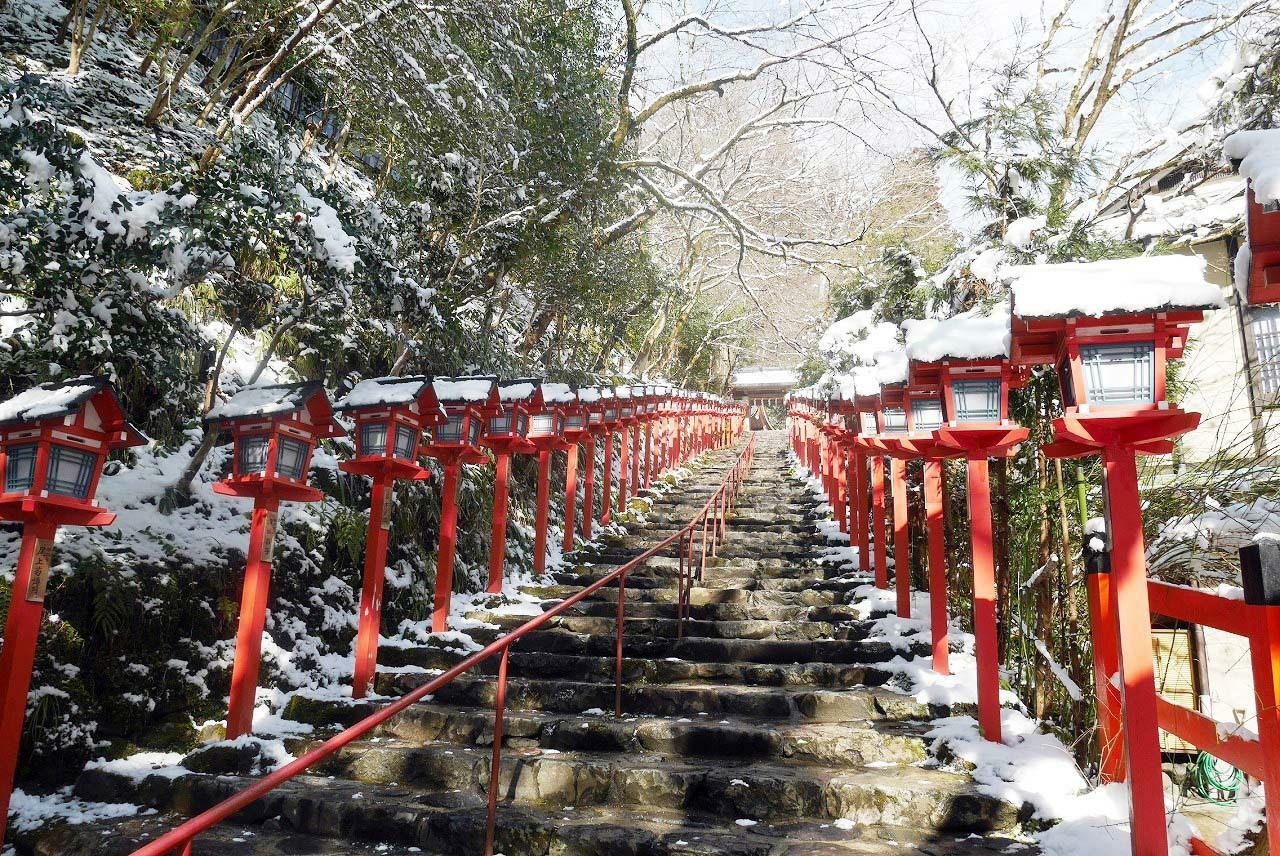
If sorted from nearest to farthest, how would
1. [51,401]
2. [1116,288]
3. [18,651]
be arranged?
[1116,288] → [18,651] → [51,401]

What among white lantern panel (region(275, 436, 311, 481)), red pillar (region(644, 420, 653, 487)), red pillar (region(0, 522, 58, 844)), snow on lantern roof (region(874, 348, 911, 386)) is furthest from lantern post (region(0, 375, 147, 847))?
red pillar (region(644, 420, 653, 487))

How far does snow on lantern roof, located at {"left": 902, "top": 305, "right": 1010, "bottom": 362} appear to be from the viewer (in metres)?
4.73

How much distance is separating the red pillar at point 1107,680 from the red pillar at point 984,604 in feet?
2.13

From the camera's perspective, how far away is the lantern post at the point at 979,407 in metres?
4.73

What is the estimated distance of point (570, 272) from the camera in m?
11.1

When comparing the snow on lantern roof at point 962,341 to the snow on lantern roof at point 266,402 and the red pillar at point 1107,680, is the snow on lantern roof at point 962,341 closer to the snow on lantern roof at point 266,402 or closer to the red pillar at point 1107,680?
the red pillar at point 1107,680

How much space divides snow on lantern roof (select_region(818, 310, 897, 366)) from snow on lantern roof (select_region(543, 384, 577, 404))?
13.2 ft

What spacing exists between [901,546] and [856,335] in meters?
6.06

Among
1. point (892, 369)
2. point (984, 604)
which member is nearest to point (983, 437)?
point (984, 604)

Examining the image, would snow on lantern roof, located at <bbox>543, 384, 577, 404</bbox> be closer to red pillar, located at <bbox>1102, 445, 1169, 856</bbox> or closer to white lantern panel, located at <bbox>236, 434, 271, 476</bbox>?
white lantern panel, located at <bbox>236, 434, 271, 476</bbox>

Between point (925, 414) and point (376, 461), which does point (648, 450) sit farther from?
point (376, 461)

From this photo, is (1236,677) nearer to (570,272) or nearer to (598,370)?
(570,272)

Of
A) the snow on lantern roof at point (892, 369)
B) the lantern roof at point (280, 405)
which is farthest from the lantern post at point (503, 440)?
the snow on lantern roof at point (892, 369)

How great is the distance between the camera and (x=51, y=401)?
3.82 meters
